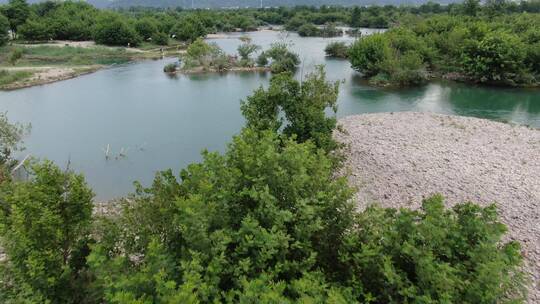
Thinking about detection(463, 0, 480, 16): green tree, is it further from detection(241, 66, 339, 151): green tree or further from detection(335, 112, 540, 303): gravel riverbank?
detection(241, 66, 339, 151): green tree

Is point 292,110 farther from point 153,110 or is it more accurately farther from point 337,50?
point 337,50

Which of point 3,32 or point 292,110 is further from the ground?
point 3,32

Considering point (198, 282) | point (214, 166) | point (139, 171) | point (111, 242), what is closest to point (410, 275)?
point (198, 282)

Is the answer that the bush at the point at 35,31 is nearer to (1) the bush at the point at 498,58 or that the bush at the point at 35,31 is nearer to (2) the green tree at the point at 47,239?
(1) the bush at the point at 498,58

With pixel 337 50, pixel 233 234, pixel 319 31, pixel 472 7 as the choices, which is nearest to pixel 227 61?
Answer: pixel 337 50

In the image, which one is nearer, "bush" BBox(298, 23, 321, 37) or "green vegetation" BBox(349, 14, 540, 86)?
"green vegetation" BBox(349, 14, 540, 86)

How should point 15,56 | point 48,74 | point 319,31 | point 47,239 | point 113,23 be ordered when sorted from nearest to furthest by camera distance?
1. point 47,239
2. point 48,74
3. point 15,56
4. point 113,23
5. point 319,31

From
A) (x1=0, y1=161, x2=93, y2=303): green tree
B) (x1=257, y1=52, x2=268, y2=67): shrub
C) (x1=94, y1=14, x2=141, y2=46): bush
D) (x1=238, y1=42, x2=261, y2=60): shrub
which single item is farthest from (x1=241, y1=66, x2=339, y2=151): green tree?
(x1=94, y1=14, x2=141, y2=46): bush

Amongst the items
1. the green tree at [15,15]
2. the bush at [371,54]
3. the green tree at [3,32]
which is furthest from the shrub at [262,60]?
the green tree at [15,15]
